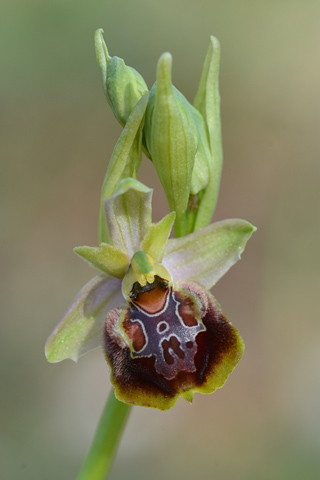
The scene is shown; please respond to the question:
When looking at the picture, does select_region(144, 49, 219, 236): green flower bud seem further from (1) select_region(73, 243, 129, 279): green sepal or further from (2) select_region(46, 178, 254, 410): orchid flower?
(1) select_region(73, 243, 129, 279): green sepal

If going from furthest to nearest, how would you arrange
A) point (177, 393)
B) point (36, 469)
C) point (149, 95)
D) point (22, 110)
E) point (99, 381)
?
point (22, 110) < point (99, 381) < point (36, 469) < point (149, 95) < point (177, 393)

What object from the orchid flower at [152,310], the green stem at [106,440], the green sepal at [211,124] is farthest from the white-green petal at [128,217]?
the green stem at [106,440]

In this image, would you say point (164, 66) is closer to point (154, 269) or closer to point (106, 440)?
point (154, 269)

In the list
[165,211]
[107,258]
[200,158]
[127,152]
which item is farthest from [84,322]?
[165,211]

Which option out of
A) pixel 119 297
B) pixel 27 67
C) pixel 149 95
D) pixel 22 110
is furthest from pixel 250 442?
pixel 27 67

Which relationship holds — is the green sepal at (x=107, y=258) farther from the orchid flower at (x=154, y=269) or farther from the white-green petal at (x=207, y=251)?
the white-green petal at (x=207, y=251)

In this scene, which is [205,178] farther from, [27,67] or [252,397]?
[27,67]

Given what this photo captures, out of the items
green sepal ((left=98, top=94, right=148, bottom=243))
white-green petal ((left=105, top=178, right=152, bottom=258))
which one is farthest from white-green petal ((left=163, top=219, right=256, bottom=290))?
green sepal ((left=98, top=94, right=148, bottom=243))
